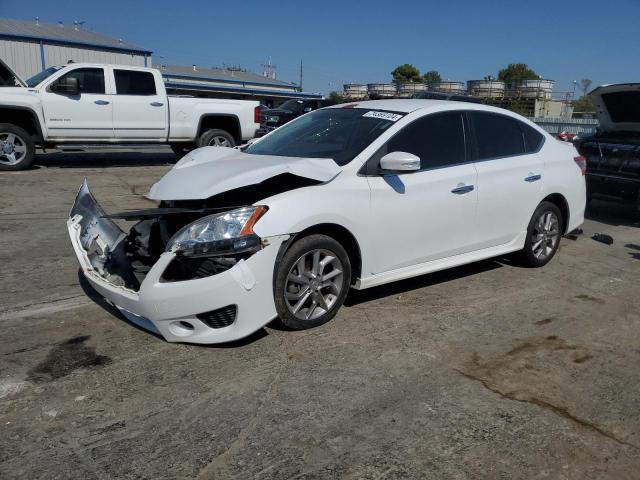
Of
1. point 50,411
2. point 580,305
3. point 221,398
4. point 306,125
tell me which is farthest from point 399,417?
point 306,125

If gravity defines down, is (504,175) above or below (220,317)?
above

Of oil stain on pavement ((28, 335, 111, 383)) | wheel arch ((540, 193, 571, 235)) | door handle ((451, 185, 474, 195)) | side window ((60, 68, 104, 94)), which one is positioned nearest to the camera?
oil stain on pavement ((28, 335, 111, 383))

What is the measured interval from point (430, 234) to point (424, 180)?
45 cm

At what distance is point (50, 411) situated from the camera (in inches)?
119

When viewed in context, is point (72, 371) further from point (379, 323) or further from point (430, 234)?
point (430, 234)

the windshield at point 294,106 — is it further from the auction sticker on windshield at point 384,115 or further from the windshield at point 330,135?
the auction sticker on windshield at point 384,115

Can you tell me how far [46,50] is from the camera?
29359 mm

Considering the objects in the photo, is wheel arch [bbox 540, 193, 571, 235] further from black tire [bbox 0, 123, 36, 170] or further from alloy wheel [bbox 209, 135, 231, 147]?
black tire [bbox 0, 123, 36, 170]

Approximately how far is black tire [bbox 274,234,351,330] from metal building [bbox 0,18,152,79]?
29.5 metres

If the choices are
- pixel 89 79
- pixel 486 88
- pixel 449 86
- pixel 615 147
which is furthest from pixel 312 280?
pixel 486 88

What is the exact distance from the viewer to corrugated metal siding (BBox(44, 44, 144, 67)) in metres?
29.5

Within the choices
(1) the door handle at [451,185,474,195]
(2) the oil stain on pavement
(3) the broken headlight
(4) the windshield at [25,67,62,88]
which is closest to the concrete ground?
(2) the oil stain on pavement

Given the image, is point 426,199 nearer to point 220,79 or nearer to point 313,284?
point 313,284

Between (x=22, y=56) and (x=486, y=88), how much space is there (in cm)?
2658
